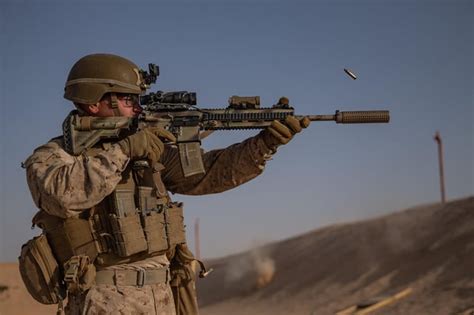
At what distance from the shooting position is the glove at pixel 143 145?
451 centimetres

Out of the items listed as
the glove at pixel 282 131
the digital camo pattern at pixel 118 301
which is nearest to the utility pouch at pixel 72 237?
the digital camo pattern at pixel 118 301

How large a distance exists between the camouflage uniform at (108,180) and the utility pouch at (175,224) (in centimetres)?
16

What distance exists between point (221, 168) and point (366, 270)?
1397 cm

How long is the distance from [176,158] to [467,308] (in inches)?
372

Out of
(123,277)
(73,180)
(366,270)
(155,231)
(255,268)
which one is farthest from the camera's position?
(255,268)

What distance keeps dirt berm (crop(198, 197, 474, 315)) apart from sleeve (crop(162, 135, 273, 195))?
27.4 ft

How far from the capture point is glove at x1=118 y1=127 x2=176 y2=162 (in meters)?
4.51

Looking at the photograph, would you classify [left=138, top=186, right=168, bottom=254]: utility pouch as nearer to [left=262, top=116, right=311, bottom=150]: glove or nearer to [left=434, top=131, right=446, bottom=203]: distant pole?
[left=262, top=116, right=311, bottom=150]: glove

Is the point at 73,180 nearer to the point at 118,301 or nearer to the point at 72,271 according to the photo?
the point at 72,271

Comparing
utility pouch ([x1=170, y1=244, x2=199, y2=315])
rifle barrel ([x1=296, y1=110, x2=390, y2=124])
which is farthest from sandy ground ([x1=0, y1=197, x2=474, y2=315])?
utility pouch ([x1=170, y1=244, x2=199, y2=315])

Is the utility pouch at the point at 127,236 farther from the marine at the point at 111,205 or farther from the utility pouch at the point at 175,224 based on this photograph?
the utility pouch at the point at 175,224

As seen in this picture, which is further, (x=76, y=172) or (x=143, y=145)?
(x=143, y=145)

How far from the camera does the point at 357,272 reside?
18609mm

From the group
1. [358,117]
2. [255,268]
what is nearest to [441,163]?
[255,268]
